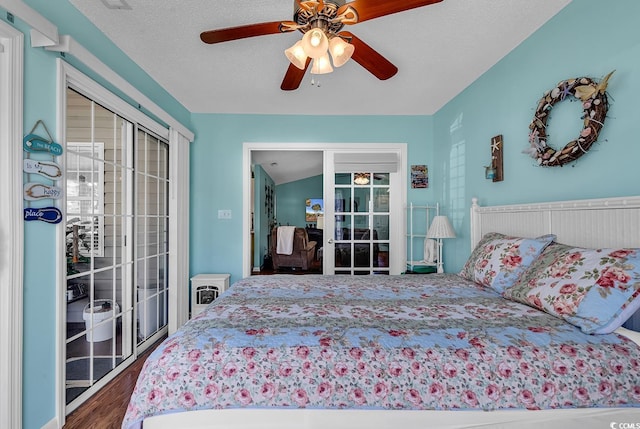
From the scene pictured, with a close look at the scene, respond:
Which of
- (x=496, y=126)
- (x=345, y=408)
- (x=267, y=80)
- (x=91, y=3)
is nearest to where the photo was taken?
(x=345, y=408)

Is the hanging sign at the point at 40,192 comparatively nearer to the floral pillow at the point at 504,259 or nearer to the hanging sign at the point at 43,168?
the hanging sign at the point at 43,168

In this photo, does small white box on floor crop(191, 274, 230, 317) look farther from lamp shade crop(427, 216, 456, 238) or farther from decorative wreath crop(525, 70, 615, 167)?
decorative wreath crop(525, 70, 615, 167)

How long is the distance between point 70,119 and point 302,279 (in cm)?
188

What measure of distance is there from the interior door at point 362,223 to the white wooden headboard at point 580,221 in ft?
5.01

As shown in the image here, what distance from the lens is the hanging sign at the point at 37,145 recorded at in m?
1.53

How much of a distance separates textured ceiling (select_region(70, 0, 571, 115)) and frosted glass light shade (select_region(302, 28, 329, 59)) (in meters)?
0.58

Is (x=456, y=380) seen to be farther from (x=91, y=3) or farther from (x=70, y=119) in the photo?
(x=91, y=3)

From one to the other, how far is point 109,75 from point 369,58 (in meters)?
1.73

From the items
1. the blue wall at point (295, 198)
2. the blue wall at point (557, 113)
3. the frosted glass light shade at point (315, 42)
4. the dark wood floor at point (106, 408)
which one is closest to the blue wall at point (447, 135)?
the blue wall at point (557, 113)

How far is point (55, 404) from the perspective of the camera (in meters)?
1.71

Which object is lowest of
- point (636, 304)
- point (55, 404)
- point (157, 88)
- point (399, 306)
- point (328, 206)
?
point (55, 404)

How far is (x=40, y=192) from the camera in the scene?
1.58 metres

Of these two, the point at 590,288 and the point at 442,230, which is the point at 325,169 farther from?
the point at 590,288

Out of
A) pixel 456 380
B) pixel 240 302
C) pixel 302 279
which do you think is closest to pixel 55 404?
pixel 240 302
